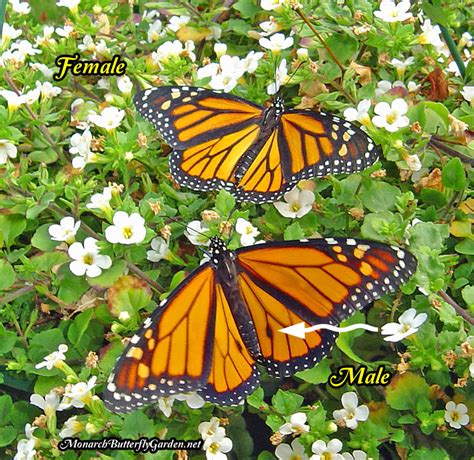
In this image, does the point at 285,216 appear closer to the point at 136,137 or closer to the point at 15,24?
the point at 136,137

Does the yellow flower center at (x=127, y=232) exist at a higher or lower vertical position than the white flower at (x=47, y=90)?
lower

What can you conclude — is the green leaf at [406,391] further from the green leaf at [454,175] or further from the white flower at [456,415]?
the green leaf at [454,175]

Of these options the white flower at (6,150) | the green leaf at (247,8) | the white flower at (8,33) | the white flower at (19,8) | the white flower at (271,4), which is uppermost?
the white flower at (19,8)

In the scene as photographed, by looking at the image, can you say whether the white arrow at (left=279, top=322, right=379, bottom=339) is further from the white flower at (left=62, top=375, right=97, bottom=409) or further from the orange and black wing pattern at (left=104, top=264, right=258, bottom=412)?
the white flower at (left=62, top=375, right=97, bottom=409)

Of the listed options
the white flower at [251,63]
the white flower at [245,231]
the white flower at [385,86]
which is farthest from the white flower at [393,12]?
the white flower at [245,231]

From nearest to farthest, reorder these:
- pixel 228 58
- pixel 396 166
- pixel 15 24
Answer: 1. pixel 396 166
2. pixel 228 58
3. pixel 15 24

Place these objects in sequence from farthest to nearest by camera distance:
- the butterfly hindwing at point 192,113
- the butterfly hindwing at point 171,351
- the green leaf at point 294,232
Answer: the butterfly hindwing at point 192,113
the green leaf at point 294,232
the butterfly hindwing at point 171,351

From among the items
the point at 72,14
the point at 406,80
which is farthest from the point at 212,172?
the point at 72,14
